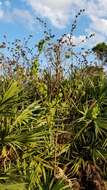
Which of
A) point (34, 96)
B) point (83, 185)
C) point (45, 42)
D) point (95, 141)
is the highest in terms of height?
point (45, 42)

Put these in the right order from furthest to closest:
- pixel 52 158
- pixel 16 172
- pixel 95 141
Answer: pixel 95 141 → pixel 52 158 → pixel 16 172

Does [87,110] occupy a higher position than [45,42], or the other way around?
[45,42]

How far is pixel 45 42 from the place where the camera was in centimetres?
1256

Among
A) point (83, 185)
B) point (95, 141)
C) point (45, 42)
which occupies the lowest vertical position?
point (83, 185)

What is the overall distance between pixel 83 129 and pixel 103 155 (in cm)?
59

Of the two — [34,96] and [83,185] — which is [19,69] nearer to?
[34,96]

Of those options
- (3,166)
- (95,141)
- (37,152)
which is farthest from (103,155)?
(3,166)

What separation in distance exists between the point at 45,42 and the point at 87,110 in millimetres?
1605

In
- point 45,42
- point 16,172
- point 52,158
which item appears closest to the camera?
point 16,172

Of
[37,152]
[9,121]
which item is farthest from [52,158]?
[9,121]

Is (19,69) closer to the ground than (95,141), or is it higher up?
higher up

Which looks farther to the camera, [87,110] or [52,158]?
[87,110]

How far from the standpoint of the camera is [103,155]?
11.5m

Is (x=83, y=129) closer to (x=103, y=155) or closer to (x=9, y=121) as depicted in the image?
(x=103, y=155)
